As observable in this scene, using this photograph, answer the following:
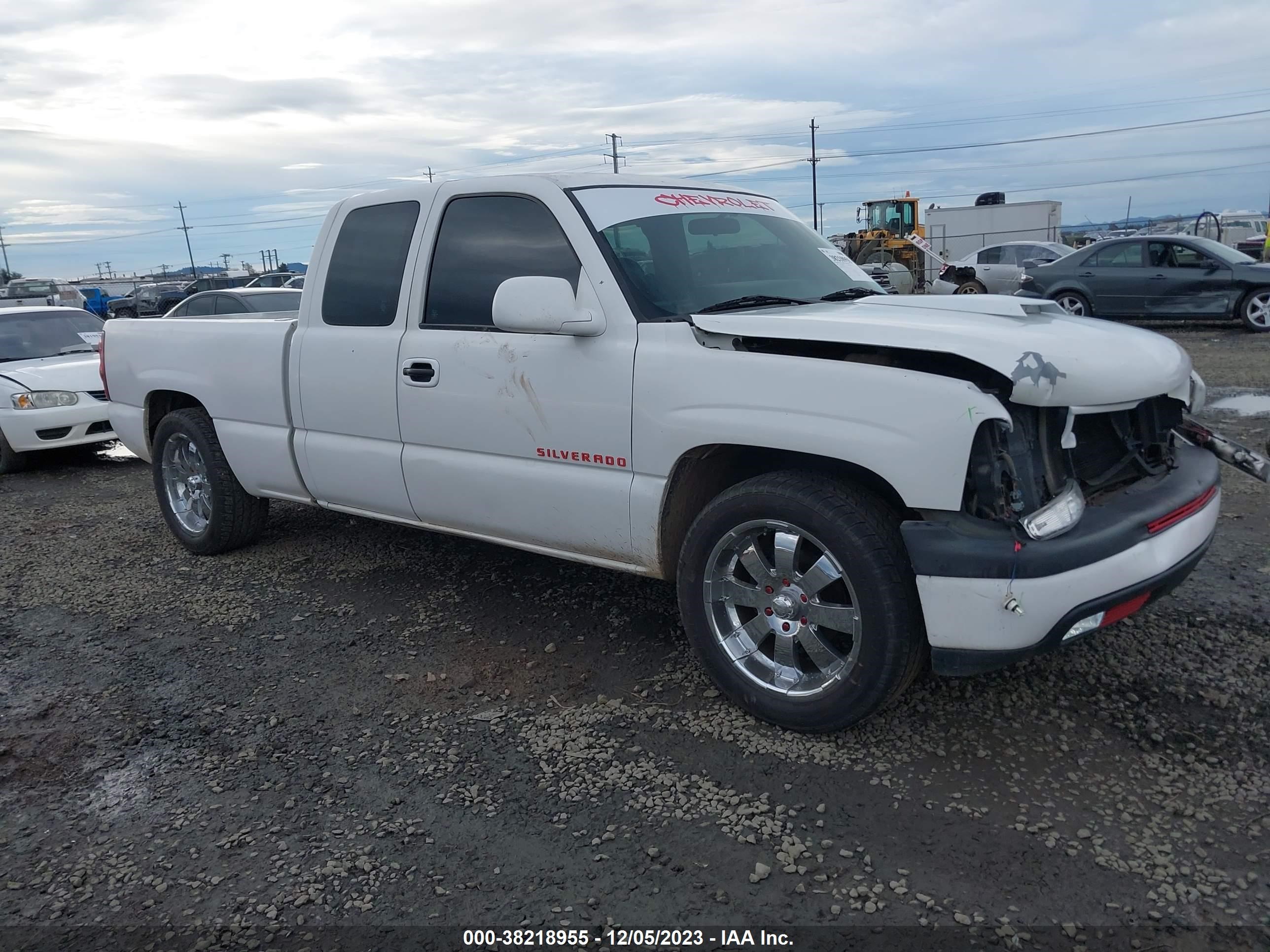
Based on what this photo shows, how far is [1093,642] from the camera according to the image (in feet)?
13.0

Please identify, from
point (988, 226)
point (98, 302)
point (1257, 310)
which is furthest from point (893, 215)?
point (98, 302)

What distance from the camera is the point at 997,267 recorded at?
2105 cm

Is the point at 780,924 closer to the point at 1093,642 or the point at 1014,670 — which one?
the point at 1014,670

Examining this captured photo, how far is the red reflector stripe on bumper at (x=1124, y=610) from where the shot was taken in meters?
2.98

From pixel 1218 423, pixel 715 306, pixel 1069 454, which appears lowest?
pixel 1218 423

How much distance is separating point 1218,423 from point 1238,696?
5.52 m

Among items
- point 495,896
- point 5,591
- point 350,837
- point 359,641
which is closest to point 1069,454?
point 495,896

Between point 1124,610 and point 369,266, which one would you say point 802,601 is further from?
point 369,266

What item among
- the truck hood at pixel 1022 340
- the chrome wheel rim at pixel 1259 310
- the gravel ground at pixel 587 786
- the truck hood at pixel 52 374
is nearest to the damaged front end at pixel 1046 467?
the truck hood at pixel 1022 340

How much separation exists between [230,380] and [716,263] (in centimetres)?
287

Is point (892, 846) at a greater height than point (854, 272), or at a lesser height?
lesser

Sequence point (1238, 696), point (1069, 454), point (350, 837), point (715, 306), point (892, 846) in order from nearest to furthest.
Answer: point (892, 846) → point (350, 837) → point (1069, 454) → point (1238, 696) → point (715, 306)

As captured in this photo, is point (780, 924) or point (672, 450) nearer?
point (780, 924)

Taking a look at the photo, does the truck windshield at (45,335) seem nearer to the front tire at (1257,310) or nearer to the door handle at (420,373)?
the door handle at (420,373)
